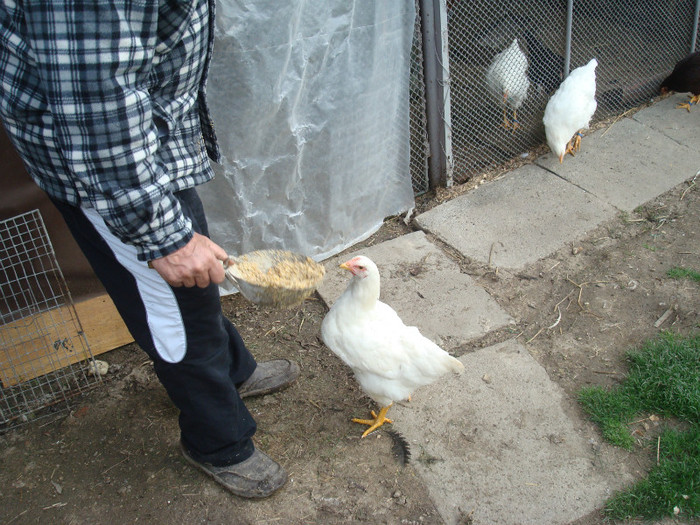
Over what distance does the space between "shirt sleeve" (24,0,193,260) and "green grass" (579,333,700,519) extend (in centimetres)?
202

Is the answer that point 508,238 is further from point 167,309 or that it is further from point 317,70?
point 167,309

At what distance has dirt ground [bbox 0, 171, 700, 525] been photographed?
91.7 inches

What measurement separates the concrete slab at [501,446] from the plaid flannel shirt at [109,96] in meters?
1.51

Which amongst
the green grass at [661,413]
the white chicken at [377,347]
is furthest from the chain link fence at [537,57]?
the green grass at [661,413]

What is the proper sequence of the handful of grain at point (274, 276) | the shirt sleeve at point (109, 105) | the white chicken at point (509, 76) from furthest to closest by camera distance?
the white chicken at point (509, 76) → the handful of grain at point (274, 276) → the shirt sleeve at point (109, 105)

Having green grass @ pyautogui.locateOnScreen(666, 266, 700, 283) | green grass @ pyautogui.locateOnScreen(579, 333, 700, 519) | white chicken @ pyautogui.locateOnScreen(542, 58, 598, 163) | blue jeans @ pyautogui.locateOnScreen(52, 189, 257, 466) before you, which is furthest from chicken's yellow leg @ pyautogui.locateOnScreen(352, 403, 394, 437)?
white chicken @ pyautogui.locateOnScreen(542, 58, 598, 163)

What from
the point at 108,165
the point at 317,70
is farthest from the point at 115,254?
the point at 317,70

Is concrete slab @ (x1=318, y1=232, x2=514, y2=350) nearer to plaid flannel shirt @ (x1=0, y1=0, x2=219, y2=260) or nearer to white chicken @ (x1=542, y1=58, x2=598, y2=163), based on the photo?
white chicken @ (x1=542, y1=58, x2=598, y2=163)

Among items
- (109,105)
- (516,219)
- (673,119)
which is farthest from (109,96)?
(673,119)

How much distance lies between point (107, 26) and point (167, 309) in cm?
89

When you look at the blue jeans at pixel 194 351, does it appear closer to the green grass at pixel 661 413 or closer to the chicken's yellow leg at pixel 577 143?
the green grass at pixel 661 413

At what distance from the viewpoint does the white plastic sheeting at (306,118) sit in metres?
2.82

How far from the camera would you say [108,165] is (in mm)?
1407

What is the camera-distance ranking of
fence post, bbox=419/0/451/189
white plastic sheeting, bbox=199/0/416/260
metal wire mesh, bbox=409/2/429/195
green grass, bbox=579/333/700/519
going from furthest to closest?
metal wire mesh, bbox=409/2/429/195
fence post, bbox=419/0/451/189
white plastic sheeting, bbox=199/0/416/260
green grass, bbox=579/333/700/519
